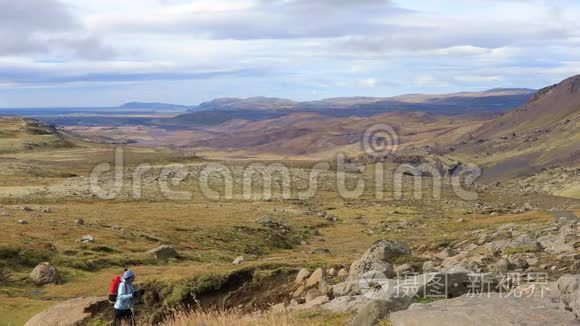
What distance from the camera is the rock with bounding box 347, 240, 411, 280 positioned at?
74.4ft

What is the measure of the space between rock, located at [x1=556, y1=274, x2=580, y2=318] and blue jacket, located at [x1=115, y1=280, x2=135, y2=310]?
12.8m

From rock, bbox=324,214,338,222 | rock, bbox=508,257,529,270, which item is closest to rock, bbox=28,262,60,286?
rock, bbox=508,257,529,270

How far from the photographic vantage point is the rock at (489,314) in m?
11.3

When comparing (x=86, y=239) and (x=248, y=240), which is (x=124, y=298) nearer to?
(x=86, y=239)

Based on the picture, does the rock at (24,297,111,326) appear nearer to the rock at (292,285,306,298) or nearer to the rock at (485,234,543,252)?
the rock at (292,285,306,298)

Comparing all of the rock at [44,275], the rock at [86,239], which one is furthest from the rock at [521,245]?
the rock at [86,239]

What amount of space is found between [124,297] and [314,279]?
8.23 m

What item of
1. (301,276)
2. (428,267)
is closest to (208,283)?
(301,276)

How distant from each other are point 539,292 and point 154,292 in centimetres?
1731

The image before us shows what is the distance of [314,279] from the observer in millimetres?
24188

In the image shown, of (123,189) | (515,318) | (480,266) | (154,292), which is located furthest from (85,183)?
(515,318)

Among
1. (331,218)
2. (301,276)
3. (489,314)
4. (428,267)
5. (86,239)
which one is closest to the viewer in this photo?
(489,314)

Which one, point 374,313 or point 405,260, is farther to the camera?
point 405,260

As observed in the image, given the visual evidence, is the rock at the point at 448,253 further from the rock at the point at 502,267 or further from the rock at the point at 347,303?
the rock at the point at 347,303
